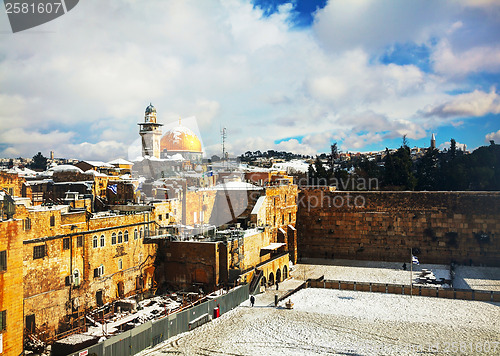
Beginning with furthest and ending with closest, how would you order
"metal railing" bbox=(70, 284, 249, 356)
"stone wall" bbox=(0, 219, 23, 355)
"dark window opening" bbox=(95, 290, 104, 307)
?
1. "dark window opening" bbox=(95, 290, 104, 307)
2. "metal railing" bbox=(70, 284, 249, 356)
3. "stone wall" bbox=(0, 219, 23, 355)

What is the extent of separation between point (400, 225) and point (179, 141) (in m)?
27.1

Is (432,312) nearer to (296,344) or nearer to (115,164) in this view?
(296,344)

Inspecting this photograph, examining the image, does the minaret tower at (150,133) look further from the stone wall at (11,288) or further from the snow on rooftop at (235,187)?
the stone wall at (11,288)

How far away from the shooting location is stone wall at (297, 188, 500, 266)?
29125mm

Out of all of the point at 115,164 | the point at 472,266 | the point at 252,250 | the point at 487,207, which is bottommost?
the point at 472,266

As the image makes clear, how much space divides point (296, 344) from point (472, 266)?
Result: 795 inches

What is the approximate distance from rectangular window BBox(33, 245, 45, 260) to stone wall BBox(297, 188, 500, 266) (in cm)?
2138

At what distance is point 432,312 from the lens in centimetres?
1859

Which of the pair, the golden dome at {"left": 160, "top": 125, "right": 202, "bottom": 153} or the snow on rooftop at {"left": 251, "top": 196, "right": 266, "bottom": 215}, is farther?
the golden dome at {"left": 160, "top": 125, "right": 202, "bottom": 153}

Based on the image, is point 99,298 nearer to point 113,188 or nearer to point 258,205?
point 113,188

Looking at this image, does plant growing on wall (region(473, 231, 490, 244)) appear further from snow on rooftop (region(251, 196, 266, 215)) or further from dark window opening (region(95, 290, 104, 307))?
dark window opening (region(95, 290, 104, 307))

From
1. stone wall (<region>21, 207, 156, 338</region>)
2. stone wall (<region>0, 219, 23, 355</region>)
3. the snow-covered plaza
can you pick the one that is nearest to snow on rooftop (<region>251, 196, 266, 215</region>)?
the snow-covered plaza

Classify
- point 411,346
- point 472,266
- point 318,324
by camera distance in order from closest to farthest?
point 411,346
point 318,324
point 472,266

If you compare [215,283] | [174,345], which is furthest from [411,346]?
[215,283]
